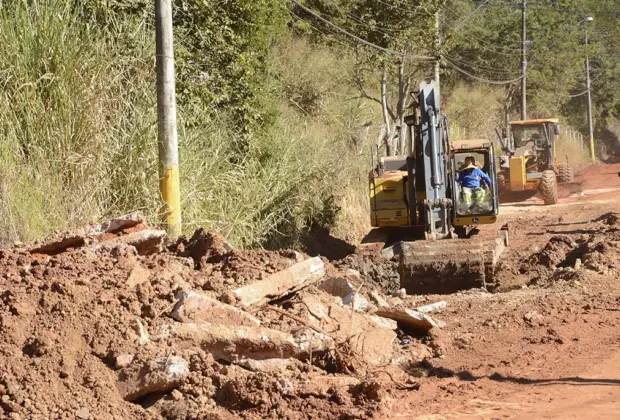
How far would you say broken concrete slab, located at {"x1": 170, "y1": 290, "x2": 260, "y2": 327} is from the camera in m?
6.68

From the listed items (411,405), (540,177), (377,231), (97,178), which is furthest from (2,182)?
(540,177)

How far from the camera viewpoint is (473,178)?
16.2m

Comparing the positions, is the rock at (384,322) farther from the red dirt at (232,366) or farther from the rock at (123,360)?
the rock at (123,360)

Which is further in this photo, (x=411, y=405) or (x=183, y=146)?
(x=183, y=146)

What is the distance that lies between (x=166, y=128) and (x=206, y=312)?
500 centimetres

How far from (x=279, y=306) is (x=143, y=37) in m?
6.81

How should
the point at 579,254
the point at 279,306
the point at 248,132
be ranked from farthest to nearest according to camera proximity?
1. the point at 248,132
2. the point at 579,254
3. the point at 279,306

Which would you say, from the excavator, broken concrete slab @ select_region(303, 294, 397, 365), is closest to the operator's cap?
the excavator

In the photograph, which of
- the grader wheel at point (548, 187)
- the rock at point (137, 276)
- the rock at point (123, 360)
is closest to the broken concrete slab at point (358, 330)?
the rock at point (137, 276)

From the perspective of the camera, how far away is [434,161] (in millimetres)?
15383

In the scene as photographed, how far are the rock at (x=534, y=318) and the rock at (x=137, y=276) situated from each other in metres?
3.88

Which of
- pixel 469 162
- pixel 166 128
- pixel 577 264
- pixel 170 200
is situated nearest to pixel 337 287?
pixel 170 200

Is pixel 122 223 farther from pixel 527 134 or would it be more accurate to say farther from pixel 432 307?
pixel 527 134

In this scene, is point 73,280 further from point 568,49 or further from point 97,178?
point 568,49
